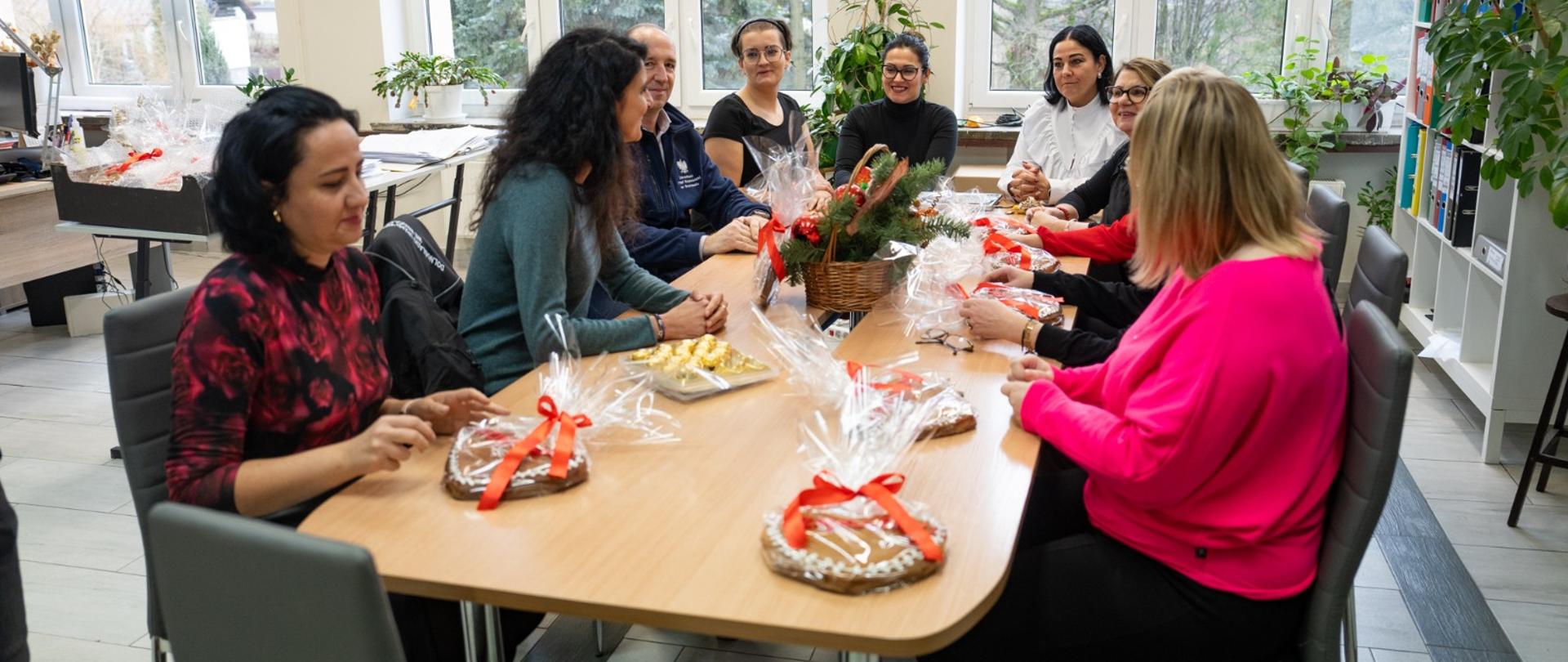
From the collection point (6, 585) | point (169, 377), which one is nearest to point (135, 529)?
point (169, 377)

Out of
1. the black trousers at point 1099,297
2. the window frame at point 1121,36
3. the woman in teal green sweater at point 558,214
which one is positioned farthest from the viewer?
the window frame at point 1121,36

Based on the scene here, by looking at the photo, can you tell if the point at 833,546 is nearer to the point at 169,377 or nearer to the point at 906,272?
the point at 169,377

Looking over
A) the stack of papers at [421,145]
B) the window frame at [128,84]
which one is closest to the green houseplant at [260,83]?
the window frame at [128,84]

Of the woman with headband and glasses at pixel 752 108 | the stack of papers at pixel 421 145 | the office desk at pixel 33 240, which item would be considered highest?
the woman with headband and glasses at pixel 752 108

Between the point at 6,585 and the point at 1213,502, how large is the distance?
1.56 metres

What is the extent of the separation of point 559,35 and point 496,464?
505 centimetres

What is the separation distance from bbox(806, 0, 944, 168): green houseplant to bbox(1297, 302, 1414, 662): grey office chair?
3832 mm

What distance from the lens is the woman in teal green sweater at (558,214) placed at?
2215 mm

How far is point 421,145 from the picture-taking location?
179 inches

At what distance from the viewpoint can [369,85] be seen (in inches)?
255

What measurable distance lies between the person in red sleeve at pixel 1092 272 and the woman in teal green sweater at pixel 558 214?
1.89 ft

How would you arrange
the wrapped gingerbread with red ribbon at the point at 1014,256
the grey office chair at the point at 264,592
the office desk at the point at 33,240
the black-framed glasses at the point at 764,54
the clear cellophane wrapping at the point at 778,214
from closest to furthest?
the grey office chair at the point at 264,592 → the clear cellophane wrapping at the point at 778,214 → the wrapped gingerbread with red ribbon at the point at 1014,256 → the black-framed glasses at the point at 764,54 → the office desk at the point at 33,240

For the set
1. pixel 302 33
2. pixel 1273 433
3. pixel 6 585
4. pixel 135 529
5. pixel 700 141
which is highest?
pixel 302 33

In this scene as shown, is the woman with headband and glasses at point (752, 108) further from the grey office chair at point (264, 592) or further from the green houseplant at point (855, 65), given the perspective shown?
the grey office chair at point (264, 592)
